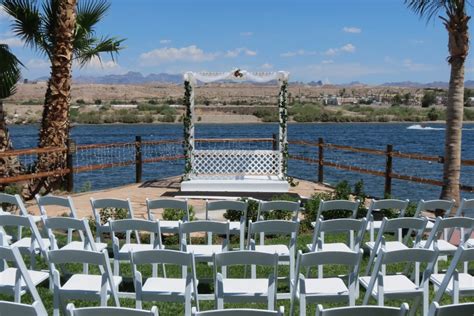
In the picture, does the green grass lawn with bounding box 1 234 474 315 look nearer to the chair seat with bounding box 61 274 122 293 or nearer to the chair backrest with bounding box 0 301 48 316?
the chair seat with bounding box 61 274 122 293

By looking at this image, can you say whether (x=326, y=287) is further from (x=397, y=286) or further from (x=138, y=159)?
(x=138, y=159)

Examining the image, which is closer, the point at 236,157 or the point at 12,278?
the point at 12,278

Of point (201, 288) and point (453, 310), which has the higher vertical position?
point (453, 310)

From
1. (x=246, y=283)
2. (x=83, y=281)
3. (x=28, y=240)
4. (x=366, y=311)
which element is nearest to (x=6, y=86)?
(x=28, y=240)

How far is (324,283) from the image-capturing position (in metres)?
5.02

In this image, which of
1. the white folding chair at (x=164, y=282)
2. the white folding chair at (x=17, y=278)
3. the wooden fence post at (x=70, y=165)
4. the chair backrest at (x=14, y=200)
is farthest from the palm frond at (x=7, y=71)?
the white folding chair at (x=164, y=282)

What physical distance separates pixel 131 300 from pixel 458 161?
6496mm

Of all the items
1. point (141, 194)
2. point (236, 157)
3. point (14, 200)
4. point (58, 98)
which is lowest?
point (141, 194)

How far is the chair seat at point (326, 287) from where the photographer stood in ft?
15.7

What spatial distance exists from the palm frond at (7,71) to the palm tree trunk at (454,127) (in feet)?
28.4

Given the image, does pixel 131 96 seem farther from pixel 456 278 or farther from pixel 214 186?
pixel 456 278

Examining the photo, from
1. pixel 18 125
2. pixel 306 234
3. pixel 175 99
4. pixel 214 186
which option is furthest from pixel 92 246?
pixel 175 99

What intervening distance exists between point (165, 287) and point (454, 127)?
674 cm

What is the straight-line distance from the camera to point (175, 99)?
97.2 m
